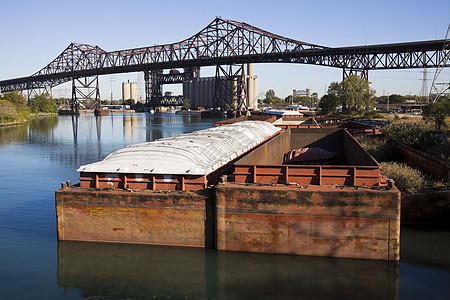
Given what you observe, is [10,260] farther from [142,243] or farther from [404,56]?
[404,56]

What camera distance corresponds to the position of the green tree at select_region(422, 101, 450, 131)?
37844 millimetres

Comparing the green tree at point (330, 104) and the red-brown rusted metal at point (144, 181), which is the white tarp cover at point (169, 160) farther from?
the green tree at point (330, 104)

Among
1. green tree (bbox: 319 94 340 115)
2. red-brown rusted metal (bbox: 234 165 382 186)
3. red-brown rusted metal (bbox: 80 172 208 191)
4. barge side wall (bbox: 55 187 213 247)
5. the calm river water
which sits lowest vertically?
the calm river water

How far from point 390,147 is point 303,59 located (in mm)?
100695

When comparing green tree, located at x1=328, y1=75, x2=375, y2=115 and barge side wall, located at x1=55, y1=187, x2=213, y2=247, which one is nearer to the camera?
barge side wall, located at x1=55, y1=187, x2=213, y2=247

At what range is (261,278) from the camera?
12.9 m

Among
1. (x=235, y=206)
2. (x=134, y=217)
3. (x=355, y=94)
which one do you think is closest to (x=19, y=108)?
(x=355, y=94)

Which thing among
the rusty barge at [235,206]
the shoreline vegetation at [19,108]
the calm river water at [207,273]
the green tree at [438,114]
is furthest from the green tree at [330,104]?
the shoreline vegetation at [19,108]

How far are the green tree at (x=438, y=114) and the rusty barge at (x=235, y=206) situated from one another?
26.7 meters

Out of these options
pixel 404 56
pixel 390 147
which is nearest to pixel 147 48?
pixel 404 56

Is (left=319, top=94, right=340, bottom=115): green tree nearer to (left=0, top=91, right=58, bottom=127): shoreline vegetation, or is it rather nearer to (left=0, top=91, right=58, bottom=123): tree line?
(left=0, top=91, right=58, bottom=127): shoreline vegetation

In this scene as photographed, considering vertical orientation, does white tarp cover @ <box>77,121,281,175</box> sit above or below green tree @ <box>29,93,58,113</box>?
below

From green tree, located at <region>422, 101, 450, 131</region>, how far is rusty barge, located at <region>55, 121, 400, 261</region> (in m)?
26.7

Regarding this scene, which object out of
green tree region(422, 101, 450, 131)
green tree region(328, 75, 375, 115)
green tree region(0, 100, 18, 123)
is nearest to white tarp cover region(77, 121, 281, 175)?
green tree region(422, 101, 450, 131)
